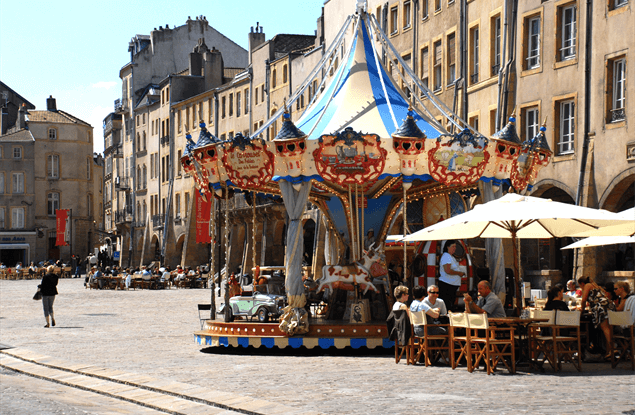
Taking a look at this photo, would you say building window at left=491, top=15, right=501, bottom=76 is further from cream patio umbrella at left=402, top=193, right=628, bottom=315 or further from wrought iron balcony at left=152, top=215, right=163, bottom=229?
wrought iron balcony at left=152, top=215, right=163, bottom=229

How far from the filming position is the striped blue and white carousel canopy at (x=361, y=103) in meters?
20.1

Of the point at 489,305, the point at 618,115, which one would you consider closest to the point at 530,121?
the point at 618,115

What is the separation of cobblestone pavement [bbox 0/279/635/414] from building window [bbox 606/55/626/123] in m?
14.2

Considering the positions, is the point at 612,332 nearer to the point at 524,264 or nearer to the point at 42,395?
the point at 42,395

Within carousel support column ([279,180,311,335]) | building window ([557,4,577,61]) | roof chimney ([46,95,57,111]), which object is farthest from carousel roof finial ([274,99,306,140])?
roof chimney ([46,95,57,111])

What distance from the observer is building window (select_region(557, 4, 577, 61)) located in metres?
31.6

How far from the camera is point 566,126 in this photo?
105 ft

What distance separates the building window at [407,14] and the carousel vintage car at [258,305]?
2260 cm

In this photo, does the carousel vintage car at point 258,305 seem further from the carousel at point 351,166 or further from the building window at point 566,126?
the building window at point 566,126

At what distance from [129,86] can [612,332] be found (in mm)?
74242

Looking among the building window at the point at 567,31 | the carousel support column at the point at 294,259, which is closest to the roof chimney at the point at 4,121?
the building window at the point at 567,31

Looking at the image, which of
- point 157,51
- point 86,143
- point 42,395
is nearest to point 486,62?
point 42,395

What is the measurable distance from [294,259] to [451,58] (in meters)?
22.8

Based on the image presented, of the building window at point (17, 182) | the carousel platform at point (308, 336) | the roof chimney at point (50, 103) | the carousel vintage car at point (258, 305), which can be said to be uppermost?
the roof chimney at point (50, 103)
